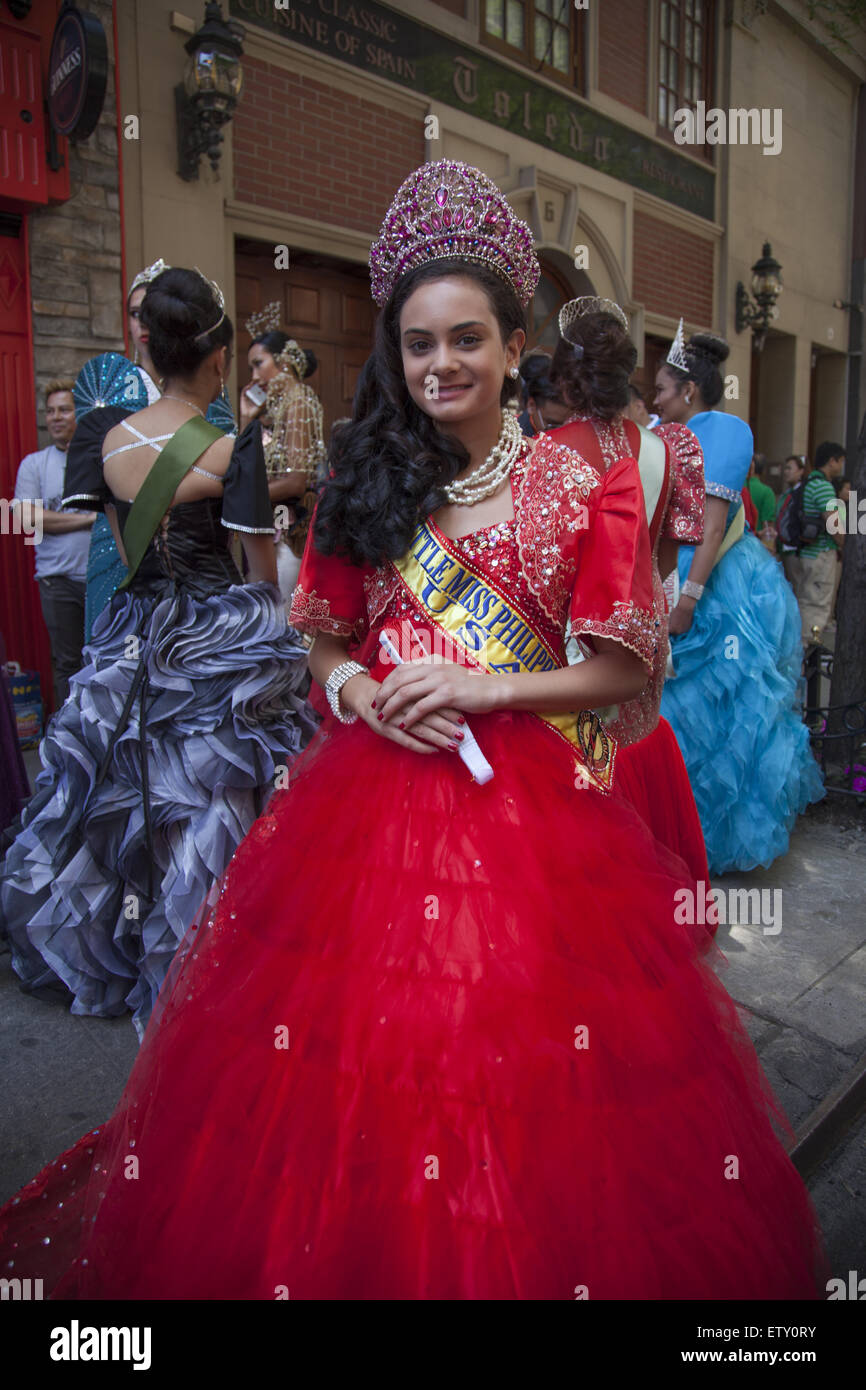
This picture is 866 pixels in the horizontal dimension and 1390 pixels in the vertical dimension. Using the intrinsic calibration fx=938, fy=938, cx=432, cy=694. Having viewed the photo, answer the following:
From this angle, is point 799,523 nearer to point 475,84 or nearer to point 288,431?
point 475,84

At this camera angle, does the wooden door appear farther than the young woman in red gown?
Yes

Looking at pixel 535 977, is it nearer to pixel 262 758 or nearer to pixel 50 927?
pixel 262 758

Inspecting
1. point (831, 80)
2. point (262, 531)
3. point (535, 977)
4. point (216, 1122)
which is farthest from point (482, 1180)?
point (831, 80)

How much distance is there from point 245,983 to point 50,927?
64.9 inches

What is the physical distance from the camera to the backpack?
8320mm

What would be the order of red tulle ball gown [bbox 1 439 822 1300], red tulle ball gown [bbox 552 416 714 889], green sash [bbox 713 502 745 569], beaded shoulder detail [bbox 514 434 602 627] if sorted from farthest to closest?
green sash [bbox 713 502 745 569] < red tulle ball gown [bbox 552 416 714 889] < beaded shoulder detail [bbox 514 434 602 627] < red tulle ball gown [bbox 1 439 822 1300]

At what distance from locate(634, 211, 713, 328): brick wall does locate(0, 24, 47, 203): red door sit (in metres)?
6.91

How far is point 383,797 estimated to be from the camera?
1532mm

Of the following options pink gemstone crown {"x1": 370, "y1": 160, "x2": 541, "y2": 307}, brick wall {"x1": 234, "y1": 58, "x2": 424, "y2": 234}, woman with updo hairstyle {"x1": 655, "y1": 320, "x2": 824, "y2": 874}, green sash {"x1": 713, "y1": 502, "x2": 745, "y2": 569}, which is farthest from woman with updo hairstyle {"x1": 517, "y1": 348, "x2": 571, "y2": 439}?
brick wall {"x1": 234, "y1": 58, "x2": 424, "y2": 234}

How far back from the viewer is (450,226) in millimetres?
1648

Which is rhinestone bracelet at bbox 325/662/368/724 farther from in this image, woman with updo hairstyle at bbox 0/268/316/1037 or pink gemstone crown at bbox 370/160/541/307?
woman with updo hairstyle at bbox 0/268/316/1037

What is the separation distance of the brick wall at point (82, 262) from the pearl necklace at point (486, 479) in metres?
4.77

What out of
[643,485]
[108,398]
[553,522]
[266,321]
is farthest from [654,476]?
[266,321]

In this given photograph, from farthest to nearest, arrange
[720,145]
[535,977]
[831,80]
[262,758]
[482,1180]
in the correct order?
[831,80], [720,145], [262,758], [535,977], [482,1180]
